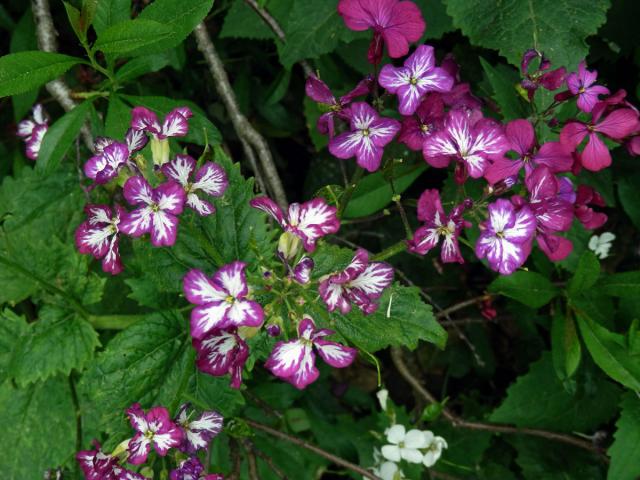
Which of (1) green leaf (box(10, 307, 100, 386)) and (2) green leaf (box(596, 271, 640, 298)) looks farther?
(2) green leaf (box(596, 271, 640, 298))

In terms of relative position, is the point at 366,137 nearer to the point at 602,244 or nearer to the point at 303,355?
the point at 303,355

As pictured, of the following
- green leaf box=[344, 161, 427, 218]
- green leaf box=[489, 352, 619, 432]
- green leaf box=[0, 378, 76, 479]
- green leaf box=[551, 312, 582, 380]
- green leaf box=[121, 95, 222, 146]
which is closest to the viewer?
green leaf box=[121, 95, 222, 146]

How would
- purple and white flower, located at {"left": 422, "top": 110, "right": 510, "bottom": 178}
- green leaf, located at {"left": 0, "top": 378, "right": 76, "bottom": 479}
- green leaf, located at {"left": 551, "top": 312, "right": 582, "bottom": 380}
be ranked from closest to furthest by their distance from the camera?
purple and white flower, located at {"left": 422, "top": 110, "right": 510, "bottom": 178}, green leaf, located at {"left": 551, "top": 312, "right": 582, "bottom": 380}, green leaf, located at {"left": 0, "top": 378, "right": 76, "bottom": 479}

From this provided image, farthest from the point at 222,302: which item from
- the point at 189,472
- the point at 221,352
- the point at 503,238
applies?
the point at 503,238

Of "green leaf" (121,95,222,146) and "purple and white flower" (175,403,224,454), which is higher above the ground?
"green leaf" (121,95,222,146)

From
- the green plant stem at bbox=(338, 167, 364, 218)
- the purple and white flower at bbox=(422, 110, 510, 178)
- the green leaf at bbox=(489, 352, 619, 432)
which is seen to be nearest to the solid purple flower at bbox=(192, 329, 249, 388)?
the green plant stem at bbox=(338, 167, 364, 218)

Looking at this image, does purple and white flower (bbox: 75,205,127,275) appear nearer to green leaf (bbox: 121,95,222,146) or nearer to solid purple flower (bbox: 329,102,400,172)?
green leaf (bbox: 121,95,222,146)

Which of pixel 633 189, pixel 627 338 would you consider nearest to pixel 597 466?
pixel 627 338

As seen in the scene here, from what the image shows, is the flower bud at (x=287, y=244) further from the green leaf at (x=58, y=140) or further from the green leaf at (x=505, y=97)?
the green leaf at (x=505, y=97)
